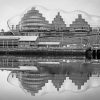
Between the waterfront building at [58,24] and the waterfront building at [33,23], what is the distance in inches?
37.5

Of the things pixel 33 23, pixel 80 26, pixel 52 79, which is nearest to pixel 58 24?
pixel 80 26

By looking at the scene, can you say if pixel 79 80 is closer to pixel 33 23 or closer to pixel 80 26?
pixel 80 26

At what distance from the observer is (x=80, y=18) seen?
3844 cm

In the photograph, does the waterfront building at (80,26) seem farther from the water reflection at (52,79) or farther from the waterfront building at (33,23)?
the water reflection at (52,79)

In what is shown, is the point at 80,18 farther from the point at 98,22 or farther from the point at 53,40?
the point at 53,40

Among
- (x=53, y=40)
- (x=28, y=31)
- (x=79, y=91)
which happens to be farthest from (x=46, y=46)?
(x=79, y=91)

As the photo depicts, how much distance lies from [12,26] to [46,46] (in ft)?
35.4

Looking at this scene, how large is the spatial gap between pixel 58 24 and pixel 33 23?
3174 millimetres

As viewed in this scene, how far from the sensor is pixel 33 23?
3925cm

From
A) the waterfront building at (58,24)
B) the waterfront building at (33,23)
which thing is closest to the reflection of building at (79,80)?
the waterfront building at (58,24)

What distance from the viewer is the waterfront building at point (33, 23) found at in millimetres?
39125

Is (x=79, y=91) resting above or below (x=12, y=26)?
below

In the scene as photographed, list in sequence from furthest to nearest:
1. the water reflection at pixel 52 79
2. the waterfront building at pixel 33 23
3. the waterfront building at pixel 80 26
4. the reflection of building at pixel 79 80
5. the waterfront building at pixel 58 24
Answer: the waterfront building at pixel 33 23, the waterfront building at pixel 58 24, the waterfront building at pixel 80 26, the reflection of building at pixel 79 80, the water reflection at pixel 52 79

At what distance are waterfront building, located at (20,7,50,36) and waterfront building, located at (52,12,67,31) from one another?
37.5 inches
